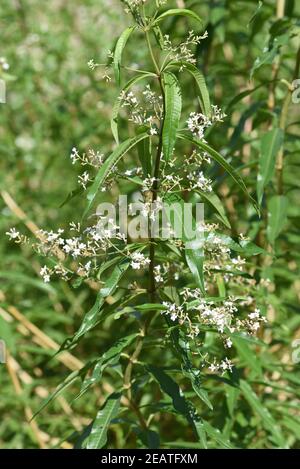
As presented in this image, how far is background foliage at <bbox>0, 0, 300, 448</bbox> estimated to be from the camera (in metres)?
2.18

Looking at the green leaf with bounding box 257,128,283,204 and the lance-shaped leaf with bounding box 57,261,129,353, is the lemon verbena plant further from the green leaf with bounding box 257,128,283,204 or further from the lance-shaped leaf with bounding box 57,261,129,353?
the green leaf with bounding box 257,128,283,204

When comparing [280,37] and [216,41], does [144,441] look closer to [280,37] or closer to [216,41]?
[280,37]

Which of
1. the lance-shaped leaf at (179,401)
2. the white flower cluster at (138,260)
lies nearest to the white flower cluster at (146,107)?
the white flower cluster at (138,260)

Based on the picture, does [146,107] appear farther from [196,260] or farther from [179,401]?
[179,401]

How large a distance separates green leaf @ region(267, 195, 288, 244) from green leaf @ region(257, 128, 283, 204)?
0.15 meters

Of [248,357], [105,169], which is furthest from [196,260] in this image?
[248,357]

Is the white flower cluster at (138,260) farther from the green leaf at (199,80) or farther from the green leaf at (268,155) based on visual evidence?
the green leaf at (268,155)

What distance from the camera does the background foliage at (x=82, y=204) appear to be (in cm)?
218

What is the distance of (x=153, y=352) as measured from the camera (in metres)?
2.97

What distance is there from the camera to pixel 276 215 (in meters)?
2.15

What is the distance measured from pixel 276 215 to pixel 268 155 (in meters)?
0.20

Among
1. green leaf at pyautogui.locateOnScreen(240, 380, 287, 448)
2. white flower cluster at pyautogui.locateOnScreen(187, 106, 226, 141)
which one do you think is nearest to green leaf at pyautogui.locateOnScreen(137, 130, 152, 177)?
white flower cluster at pyautogui.locateOnScreen(187, 106, 226, 141)

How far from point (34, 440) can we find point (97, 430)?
0.99 metres


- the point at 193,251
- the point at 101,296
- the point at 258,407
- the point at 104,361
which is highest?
the point at 193,251
